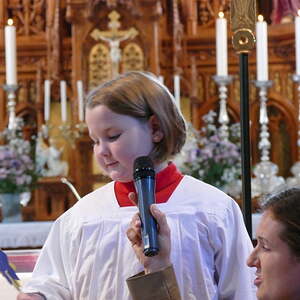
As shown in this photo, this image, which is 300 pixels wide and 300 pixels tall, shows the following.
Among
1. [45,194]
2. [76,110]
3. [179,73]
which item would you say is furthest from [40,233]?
[179,73]

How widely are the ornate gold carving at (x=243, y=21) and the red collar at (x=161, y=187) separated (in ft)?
1.78

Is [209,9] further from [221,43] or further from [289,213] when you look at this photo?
[289,213]

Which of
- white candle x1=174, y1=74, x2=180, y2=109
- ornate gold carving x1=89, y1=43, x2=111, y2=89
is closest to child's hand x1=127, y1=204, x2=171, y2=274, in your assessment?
white candle x1=174, y1=74, x2=180, y2=109

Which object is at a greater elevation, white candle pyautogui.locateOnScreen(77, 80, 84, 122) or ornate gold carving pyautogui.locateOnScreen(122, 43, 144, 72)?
ornate gold carving pyautogui.locateOnScreen(122, 43, 144, 72)

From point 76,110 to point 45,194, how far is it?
649 mm

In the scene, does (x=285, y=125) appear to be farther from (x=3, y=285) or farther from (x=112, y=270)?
(x=112, y=270)

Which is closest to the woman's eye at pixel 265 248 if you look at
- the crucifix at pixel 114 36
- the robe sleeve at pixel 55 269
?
the robe sleeve at pixel 55 269

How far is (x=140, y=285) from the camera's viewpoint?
1.94m

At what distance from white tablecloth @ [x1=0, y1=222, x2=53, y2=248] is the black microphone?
304 centimetres

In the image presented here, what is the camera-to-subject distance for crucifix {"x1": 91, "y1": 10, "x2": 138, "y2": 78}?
6.16 meters

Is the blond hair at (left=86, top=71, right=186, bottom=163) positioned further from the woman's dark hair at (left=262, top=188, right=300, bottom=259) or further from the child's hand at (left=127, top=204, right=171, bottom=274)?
the woman's dark hair at (left=262, top=188, right=300, bottom=259)

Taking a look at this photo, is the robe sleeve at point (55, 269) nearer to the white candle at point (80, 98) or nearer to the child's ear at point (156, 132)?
the child's ear at point (156, 132)

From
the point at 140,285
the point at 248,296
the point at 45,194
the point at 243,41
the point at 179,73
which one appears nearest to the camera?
the point at 140,285

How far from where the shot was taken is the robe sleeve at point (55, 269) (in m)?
2.15
